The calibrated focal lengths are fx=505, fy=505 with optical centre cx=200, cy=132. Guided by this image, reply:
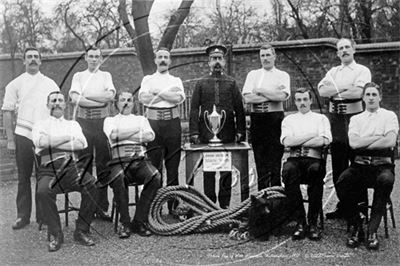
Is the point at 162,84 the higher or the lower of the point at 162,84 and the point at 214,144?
the higher

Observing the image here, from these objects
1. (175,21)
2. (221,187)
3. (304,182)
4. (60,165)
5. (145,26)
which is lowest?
(221,187)

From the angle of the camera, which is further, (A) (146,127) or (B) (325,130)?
(A) (146,127)

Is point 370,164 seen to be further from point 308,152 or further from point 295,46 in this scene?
point 295,46

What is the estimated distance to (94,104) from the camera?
4.82 meters

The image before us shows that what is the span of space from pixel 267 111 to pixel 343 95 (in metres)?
0.71

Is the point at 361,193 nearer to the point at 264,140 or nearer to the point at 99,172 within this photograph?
the point at 264,140

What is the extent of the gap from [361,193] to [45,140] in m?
2.68

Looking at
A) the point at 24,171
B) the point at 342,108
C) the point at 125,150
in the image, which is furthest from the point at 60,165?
the point at 342,108

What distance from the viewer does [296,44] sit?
12.1m

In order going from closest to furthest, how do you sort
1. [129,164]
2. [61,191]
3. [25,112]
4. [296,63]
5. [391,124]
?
[391,124] < [61,191] < [129,164] < [25,112] < [296,63]

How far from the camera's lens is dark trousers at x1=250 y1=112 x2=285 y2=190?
482 centimetres

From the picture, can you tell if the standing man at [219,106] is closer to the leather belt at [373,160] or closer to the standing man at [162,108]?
the standing man at [162,108]

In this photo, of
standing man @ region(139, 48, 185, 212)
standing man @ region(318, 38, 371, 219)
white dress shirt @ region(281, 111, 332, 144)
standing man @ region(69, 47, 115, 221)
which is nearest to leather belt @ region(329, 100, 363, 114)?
standing man @ region(318, 38, 371, 219)

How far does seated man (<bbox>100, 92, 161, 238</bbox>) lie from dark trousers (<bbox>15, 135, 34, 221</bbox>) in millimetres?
806
